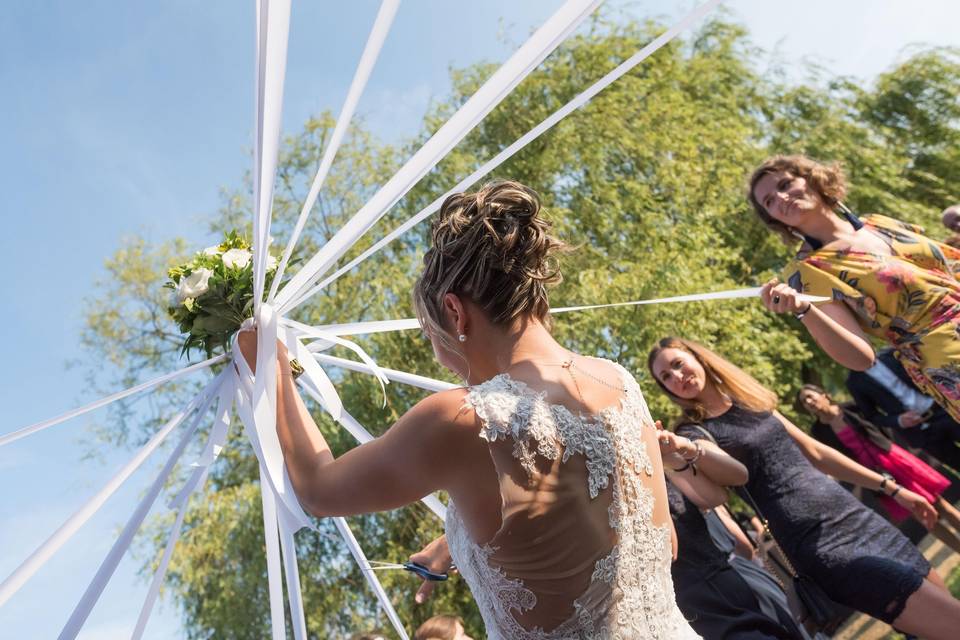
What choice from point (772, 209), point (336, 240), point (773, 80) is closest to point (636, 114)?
point (773, 80)

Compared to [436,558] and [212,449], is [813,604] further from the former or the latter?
[212,449]

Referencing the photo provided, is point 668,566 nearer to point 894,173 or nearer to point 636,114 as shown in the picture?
point 636,114

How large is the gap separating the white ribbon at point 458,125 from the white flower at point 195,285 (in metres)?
0.27

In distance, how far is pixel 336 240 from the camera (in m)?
2.43

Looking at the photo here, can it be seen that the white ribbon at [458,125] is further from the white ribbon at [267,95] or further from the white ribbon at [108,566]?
the white ribbon at [108,566]

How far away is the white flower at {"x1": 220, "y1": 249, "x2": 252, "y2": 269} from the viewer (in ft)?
8.50

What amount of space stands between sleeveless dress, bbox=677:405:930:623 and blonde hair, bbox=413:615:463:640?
1.59 metres

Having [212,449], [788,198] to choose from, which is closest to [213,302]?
[212,449]

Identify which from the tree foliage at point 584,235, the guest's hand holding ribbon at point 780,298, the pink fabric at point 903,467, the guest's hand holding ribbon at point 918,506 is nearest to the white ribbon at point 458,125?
the guest's hand holding ribbon at point 780,298

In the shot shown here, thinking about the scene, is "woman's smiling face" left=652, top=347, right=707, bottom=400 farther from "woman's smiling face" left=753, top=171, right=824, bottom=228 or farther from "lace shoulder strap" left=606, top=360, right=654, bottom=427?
"lace shoulder strap" left=606, top=360, right=654, bottom=427

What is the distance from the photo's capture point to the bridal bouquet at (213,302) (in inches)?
97.7

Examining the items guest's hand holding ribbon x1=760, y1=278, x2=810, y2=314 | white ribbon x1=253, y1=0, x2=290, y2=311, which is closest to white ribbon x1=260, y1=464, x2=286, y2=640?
white ribbon x1=253, y1=0, x2=290, y2=311

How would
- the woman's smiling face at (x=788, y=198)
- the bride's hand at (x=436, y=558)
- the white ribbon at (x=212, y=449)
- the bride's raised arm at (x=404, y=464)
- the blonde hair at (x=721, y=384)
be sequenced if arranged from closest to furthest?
the bride's raised arm at (x=404, y=464)
the white ribbon at (x=212, y=449)
the bride's hand at (x=436, y=558)
the woman's smiling face at (x=788, y=198)
the blonde hair at (x=721, y=384)

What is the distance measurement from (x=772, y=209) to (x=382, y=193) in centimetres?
223
